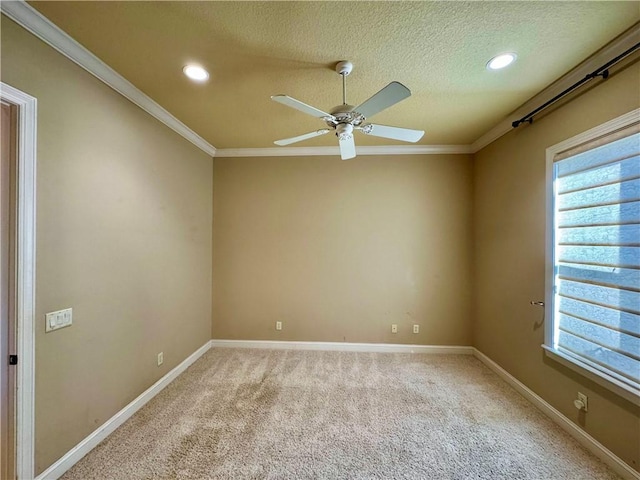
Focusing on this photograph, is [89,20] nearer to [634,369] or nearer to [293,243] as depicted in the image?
[293,243]

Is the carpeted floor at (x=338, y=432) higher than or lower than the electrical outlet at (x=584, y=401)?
lower

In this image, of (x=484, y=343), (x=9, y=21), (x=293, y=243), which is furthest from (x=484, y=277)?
(x=9, y=21)

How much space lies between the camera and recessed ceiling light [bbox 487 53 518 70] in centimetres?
172

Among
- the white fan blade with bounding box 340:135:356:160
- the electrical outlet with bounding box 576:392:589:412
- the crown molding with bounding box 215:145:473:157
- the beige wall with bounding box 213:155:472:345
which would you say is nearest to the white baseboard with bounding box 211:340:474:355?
the beige wall with bounding box 213:155:472:345

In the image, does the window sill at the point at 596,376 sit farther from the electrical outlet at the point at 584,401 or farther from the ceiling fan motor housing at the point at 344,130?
the ceiling fan motor housing at the point at 344,130

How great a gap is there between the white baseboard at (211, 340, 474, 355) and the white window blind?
1.46 metres

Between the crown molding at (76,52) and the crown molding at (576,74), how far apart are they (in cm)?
338

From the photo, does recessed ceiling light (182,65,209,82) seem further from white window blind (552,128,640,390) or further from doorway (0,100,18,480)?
white window blind (552,128,640,390)

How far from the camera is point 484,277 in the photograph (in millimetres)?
3184

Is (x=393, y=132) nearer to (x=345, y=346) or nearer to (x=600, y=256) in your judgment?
(x=600, y=256)

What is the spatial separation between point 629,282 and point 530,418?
4.42 feet

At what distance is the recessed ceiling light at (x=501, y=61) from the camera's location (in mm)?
1723

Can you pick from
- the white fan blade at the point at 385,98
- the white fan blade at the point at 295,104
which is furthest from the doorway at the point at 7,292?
the white fan blade at the point at 385,98

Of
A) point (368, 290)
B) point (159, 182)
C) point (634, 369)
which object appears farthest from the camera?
point (368, 290)
